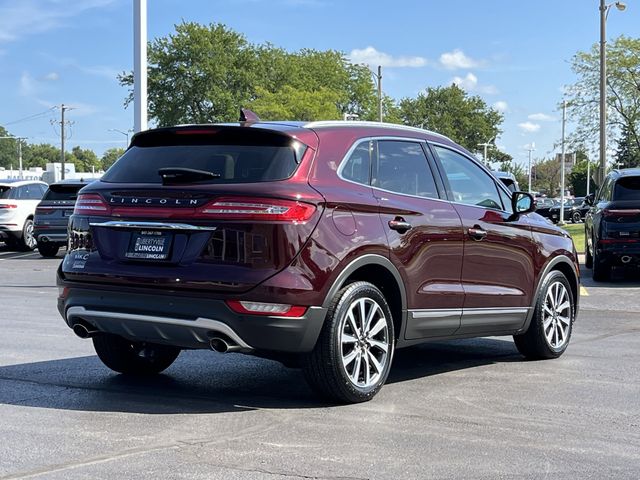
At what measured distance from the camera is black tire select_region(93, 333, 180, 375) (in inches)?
251

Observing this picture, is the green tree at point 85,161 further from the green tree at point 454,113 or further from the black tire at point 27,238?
the black tire at point 27,238

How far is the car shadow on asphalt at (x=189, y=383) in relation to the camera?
562cm

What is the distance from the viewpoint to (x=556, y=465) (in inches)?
172

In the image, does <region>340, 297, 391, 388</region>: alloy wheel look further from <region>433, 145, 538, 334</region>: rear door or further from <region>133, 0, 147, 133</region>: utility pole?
<region>133, 0, 147, 133</region>: utility pole

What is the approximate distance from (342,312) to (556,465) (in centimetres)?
160

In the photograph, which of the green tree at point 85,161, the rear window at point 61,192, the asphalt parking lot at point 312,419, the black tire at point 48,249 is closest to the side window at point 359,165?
the asphalt parking lot at point 312,419

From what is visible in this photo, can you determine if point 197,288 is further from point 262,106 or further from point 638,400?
point 262,106

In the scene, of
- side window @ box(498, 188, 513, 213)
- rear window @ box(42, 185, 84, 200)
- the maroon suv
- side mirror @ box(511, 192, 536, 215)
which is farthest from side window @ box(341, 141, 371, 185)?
rear window @ box(42, 185, 84, 200)

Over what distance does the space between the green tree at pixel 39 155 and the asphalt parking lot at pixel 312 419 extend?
585 ft

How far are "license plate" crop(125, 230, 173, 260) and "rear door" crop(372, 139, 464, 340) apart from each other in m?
1.41

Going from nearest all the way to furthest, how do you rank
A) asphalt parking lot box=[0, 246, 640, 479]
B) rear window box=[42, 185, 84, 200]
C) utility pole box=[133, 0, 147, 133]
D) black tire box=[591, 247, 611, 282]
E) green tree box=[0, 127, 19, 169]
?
asphalt parking lot box=[0, 246, 640, 479] → black tire box=[591, 247, 611, 282] → utility pole box=[133, 0, 147, 133] → rear window box=[42, 185, 84, 200] → green tree box=[0, 127, 19, 169]

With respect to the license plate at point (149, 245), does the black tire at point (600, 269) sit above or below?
below

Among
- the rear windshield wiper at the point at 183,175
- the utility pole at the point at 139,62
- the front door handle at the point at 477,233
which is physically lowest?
the front door handle at the point at 477,233

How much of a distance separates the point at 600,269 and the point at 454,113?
318 feet
